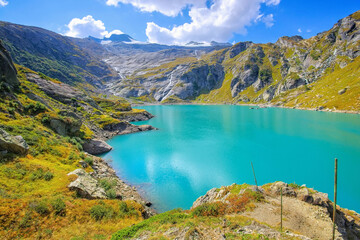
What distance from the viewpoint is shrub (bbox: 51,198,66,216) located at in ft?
49.2

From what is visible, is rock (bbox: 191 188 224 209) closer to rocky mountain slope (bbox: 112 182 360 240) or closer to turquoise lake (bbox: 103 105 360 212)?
rocky mountain slope (bbox: 112 182 360 240)

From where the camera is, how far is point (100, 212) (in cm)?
1672

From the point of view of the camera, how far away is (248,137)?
66750mm

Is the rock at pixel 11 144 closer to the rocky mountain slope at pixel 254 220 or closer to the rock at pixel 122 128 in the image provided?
the rocky mountain slope at pixel 254 220

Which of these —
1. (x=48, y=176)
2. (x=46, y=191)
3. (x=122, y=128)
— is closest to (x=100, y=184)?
(x=48, y=176)

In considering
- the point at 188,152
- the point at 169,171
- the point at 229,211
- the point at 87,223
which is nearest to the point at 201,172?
the point at 169,171

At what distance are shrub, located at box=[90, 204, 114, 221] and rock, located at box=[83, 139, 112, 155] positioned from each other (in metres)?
38.8

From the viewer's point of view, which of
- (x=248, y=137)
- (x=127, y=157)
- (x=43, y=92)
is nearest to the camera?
(x=127, y=157)

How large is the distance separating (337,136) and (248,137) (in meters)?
32.3

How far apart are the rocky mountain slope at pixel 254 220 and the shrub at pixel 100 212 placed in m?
3.63

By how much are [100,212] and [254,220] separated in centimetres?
1492

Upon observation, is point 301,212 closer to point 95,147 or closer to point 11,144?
point 11,144

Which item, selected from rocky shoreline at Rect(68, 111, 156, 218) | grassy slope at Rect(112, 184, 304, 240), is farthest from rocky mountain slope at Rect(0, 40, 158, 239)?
grassy slope at Rect(112, 184, 304, 240)

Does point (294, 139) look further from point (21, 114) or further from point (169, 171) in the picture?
point (21, 114)
